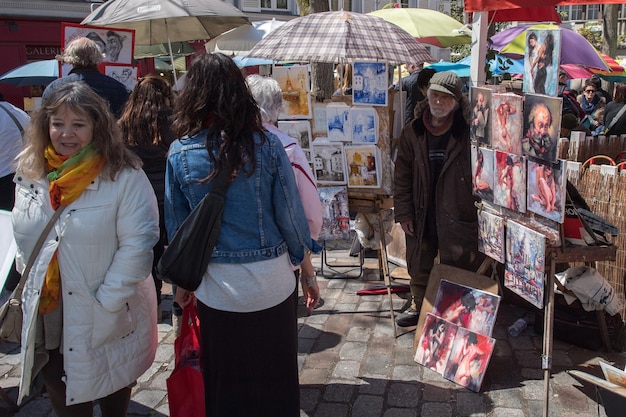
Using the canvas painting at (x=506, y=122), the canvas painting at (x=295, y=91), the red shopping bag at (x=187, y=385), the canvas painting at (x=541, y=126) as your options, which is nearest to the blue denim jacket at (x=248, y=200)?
the red shopping bag at (x=187, y=385)

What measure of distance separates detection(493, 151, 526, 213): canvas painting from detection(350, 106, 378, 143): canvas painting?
3.91ft

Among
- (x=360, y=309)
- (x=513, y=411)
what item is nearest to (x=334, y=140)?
(x=360, y=309)

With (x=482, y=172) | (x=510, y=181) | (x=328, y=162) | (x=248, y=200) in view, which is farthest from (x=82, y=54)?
(x=510, y=181)

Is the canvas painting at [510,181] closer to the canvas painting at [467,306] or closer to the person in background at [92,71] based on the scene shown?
the canvas painting at [467,306]

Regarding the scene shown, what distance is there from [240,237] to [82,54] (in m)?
2.59

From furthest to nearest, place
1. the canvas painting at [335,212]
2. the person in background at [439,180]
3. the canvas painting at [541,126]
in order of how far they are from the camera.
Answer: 1. the canvas painting at [335,212]
2. the person in background at [439,180]
3. the canvas painting at [541,126]

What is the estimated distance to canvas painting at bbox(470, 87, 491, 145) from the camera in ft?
12.3

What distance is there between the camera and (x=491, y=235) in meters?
3.90

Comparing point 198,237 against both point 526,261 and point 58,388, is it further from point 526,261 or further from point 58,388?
point 526,261

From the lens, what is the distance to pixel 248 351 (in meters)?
2.58

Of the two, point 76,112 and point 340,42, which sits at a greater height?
point 340,42

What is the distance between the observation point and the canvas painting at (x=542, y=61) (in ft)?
10.4

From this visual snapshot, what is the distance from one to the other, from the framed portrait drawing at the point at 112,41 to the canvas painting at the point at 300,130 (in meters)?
1.63

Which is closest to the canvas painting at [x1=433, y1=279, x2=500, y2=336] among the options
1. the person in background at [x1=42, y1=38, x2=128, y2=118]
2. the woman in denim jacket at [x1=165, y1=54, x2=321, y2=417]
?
the woman in denim jacket at [x1=165, y1=54, x2=321, y2=417]
